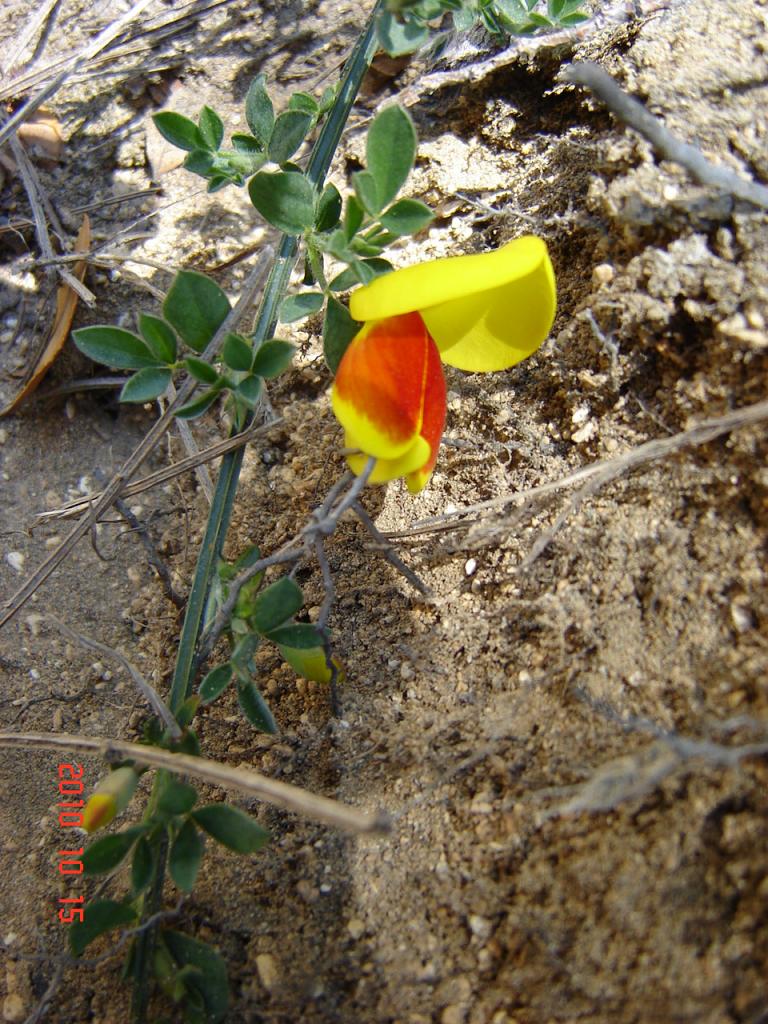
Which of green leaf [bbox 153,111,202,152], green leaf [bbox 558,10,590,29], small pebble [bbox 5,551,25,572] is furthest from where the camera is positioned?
A: small pebble [bbox 5,551,25,572]

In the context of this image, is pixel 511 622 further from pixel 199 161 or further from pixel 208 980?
pixel 199 161

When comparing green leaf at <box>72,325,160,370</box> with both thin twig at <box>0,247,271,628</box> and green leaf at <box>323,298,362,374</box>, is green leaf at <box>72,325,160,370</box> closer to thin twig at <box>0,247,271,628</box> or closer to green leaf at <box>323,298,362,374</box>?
thin twig at <box>0,247,271,628</box>

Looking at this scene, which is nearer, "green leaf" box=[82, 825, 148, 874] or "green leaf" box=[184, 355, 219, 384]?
"green leaf" box=[82, 825, 148, 874]

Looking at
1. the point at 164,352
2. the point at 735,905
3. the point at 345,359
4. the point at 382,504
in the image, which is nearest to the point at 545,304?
the point at 345,359

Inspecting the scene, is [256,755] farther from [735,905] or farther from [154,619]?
[735,905]

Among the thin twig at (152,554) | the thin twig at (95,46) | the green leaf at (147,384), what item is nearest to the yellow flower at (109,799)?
the thin twig at (152,554)
